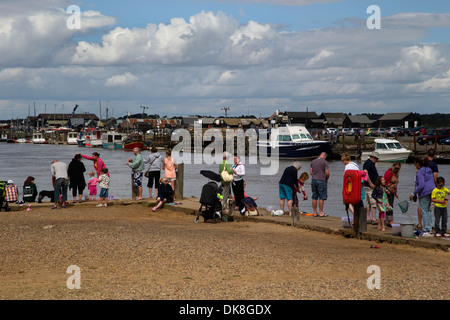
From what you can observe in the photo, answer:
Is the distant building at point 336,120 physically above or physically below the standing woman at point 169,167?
above

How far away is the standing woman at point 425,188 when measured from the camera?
1205cm

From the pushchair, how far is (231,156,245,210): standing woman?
52 cm

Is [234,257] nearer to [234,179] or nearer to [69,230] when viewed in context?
[69,230]

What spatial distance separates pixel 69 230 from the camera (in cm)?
1323

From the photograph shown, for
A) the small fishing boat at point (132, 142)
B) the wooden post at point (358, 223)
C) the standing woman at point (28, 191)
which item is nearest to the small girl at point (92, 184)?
the standing woman at point (28, 191)

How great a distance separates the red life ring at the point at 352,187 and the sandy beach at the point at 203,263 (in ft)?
3.05

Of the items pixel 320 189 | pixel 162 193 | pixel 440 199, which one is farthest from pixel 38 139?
pixel 440 199

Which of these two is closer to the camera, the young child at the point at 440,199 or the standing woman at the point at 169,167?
the young child at the point at 440,199

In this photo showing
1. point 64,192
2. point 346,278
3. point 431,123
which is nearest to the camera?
point 346,278

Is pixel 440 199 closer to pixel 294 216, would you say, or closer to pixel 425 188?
pixel 425 188

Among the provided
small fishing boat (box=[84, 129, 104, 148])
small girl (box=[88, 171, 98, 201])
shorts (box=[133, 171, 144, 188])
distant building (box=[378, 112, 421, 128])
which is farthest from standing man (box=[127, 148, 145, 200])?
distant building (box=[378, 112, 421, 128])

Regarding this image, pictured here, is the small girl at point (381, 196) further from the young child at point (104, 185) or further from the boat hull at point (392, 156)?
the boat hull at point (392, 156)
